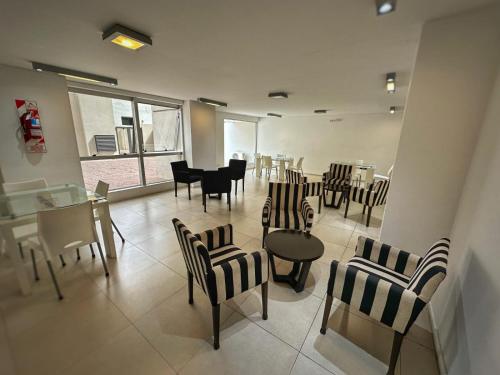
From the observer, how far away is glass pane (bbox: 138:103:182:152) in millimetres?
4891

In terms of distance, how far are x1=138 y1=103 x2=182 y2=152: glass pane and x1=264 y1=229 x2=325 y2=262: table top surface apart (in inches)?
172

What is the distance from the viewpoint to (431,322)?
1660mm

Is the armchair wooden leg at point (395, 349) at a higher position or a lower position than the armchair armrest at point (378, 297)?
lower

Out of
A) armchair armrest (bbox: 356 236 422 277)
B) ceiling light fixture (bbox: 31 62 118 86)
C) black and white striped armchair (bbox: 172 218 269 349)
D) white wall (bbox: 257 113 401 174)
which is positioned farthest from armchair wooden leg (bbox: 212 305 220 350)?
white wall (bbox: 257 113 401 174)

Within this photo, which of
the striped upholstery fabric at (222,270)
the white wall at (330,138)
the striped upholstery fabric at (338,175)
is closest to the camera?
the striped upholstery fabric at (222,270)

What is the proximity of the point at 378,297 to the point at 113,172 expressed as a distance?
529 cm

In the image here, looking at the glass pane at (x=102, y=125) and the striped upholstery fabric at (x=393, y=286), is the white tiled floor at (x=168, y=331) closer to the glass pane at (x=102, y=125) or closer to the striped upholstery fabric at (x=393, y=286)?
the striped upholstery fabric at (x=393, y=286)

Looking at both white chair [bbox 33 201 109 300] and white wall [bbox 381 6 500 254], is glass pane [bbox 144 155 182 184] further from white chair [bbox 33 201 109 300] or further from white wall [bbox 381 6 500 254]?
white wall [bbox 381 6 500 254]

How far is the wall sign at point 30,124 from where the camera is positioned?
2.89 m

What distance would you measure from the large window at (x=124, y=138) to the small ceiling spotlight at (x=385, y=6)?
4788 mm

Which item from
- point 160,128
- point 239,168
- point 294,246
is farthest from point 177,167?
point 294,246

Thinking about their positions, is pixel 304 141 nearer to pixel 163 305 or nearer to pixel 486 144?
pixel 486 144

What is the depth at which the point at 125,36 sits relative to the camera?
1.74 metres

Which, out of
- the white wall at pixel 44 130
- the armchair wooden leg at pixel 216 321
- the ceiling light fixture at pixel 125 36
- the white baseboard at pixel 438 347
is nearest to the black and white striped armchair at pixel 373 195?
the white baseboard at pixel 438 347
